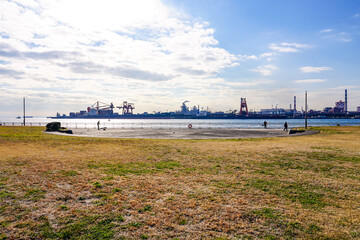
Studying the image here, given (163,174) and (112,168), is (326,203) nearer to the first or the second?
(163,174)

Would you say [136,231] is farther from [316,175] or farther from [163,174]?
[316,175]

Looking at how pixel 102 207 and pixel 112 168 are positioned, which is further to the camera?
pixel 112 168

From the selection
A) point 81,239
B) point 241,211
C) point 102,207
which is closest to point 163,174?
point 102,207

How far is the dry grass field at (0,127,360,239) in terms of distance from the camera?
485 cm

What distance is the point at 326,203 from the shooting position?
6379 mm

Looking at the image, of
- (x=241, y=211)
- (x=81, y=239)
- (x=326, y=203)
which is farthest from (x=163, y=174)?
(x=326, y=203)

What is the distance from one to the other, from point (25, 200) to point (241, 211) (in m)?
5.81

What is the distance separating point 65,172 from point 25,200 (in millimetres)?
3055

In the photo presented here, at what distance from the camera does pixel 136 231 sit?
4809 mm

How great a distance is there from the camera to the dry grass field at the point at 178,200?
15.9 feet

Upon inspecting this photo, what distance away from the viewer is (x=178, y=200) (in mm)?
6488

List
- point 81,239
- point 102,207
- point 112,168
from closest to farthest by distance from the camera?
1. point 81,239
2. point 102,207
3. point 112,168

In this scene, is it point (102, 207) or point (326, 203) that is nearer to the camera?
point (102, 207)

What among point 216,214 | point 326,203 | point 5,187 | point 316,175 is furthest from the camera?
point 316,175
